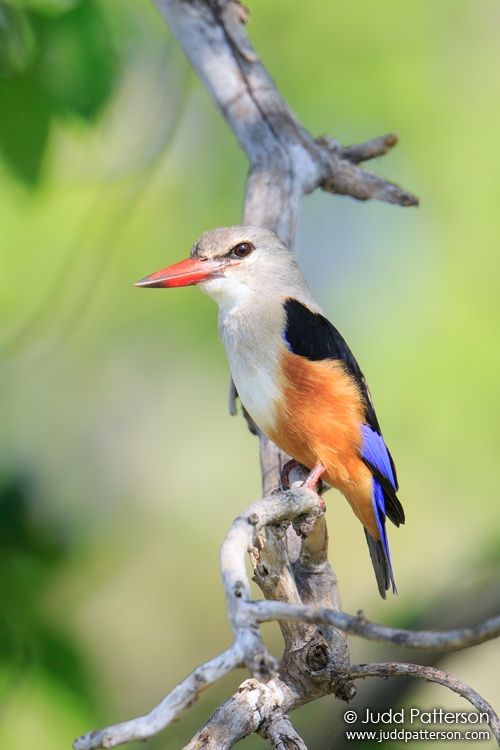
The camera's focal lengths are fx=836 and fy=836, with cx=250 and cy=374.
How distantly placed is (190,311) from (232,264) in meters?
1.29

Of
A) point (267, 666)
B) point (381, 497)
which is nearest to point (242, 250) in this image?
point (381, 497)

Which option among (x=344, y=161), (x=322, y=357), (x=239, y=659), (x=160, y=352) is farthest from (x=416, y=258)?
(x=239, y=659)

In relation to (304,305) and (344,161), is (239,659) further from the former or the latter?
(344,161)

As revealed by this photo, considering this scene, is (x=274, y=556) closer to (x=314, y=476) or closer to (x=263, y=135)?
(x=314, y=476)

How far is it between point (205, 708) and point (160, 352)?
1670mm

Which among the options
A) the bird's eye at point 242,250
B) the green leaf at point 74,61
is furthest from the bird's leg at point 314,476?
the green leaf at point 74,61

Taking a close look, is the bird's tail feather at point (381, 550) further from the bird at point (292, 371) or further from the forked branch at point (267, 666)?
the forked branch at point (267, 666)

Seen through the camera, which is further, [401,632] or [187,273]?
[187,273]

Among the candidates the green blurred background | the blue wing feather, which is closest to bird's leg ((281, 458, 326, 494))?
the blue wing feather

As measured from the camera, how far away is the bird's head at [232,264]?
2.68 metres

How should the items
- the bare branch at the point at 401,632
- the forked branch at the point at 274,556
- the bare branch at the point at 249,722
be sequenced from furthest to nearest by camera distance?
the bare branch at the point at 249,722
the forked branch at the point at 274,556
the bare branch at the point at 401,632

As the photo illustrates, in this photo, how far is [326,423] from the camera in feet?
8.53

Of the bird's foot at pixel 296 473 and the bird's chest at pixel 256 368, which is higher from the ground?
the bird's chest at pixel 256 368

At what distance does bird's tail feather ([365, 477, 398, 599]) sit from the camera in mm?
2695
